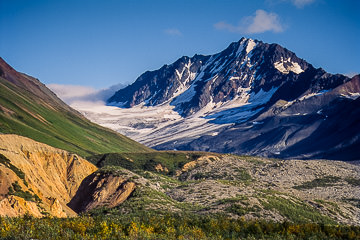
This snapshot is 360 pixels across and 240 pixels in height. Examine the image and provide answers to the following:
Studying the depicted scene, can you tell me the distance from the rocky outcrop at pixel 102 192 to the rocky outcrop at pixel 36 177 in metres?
2.43

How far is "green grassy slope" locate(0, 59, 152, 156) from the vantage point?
4668 inches

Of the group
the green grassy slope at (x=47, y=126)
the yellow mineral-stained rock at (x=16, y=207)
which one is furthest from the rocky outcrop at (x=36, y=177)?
the green grassy slope at (x=47, y=126)

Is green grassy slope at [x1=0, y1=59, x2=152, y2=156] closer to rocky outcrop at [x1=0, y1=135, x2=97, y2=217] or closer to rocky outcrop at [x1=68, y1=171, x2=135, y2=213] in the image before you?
rocky outcrop at [x1=0, y1=135, x2=97, y2=217]

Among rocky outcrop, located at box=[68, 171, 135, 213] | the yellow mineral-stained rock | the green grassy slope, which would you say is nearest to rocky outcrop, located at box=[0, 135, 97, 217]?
the yellow mineral-stained rock

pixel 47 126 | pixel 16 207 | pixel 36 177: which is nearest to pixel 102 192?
pixel 36 177

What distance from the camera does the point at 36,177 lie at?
58094mm

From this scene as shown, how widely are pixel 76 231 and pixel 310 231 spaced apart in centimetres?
1550

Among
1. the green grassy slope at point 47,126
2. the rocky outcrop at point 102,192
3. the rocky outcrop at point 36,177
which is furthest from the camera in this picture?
the green grassy slope at point 47,126

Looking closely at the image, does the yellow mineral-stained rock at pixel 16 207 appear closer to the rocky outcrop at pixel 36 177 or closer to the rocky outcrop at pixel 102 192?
the rocky outcrop at pixel 36 177

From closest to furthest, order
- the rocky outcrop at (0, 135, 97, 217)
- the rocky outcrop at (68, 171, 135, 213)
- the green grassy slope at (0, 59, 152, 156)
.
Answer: the rocky outcrop at (0, 135, 97, 217) < the rocky outcrop at (68, 171, 135, 213) < the green grassy slope at (0, 59, 152, 156)

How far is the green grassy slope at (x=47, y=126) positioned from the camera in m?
119

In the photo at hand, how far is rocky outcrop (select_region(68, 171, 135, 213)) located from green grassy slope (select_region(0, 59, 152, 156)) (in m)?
53.3

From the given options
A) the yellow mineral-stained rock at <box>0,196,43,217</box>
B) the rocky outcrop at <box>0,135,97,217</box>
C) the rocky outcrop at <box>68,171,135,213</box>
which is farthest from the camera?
the rocky outcrop at <box>68,171,135,213</box>

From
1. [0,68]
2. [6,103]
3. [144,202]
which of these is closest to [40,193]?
[144,202]
